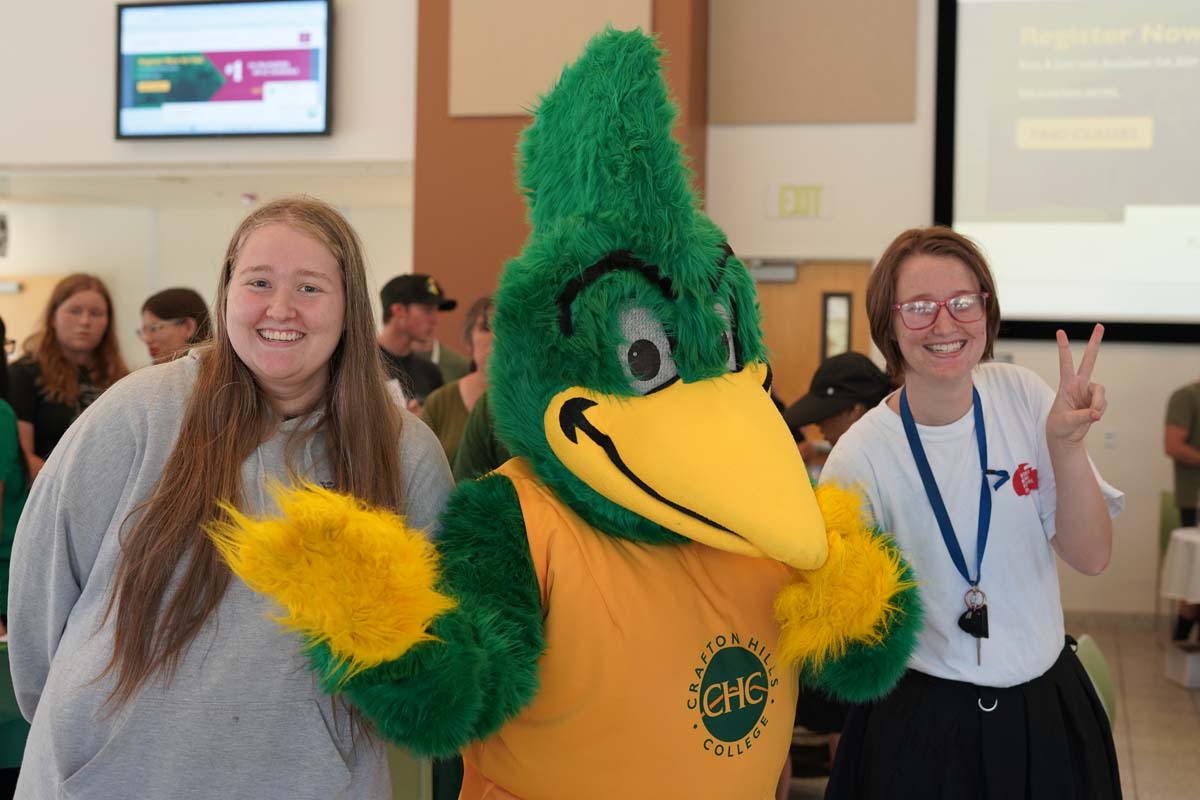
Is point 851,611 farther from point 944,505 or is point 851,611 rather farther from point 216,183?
point 216,183

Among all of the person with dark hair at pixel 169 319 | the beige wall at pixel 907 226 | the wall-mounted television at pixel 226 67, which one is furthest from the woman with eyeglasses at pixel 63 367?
the beige wall at pixel 907 226


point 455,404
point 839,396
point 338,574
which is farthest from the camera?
point 455,404

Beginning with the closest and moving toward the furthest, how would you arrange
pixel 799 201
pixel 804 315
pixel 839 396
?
pixel 839 396 < pixel 799 201 < pixel 804 315

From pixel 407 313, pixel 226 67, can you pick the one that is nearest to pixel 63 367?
pixel 407 313

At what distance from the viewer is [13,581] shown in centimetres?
158

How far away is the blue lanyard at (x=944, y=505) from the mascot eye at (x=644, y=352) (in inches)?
21.7

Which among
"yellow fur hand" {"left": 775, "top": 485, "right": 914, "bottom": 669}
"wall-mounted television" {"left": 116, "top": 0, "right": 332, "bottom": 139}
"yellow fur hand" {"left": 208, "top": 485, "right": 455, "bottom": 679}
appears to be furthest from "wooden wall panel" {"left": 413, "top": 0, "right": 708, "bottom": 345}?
"yellow fur hand" {"left": 208, "top": 485, "right": 455, "bottom": 679}

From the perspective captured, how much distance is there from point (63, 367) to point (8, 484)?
0.86 m

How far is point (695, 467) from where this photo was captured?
155 cm

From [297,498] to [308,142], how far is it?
6267 mm

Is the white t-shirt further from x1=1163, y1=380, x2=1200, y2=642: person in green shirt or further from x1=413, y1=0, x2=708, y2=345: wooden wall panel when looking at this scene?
x1=413, y1=0, x2=708, y2=345: wooden wall panel

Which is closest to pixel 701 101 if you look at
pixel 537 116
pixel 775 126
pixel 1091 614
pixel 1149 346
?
pixel 775 126

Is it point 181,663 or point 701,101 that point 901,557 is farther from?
point 701,101

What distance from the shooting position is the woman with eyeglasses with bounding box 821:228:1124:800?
6.10 ft
